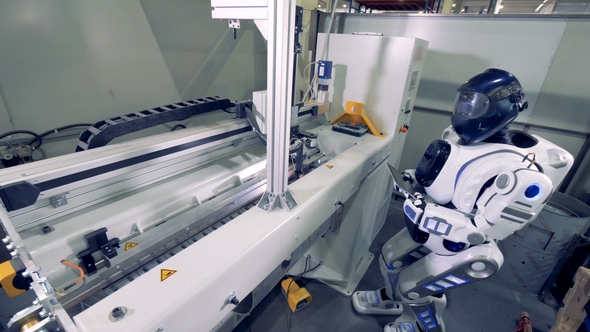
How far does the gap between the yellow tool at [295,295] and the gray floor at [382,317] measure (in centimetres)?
5

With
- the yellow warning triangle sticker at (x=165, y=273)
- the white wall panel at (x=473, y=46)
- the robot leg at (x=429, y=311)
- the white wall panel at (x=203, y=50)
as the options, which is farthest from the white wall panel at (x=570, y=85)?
the yellow warning triangle sticker at (x=165, y=273)

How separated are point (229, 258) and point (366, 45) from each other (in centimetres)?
160

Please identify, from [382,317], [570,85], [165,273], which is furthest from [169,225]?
[570,85]

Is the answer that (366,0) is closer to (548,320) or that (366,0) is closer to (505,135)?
(505,135)

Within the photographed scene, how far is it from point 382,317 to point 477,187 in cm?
122

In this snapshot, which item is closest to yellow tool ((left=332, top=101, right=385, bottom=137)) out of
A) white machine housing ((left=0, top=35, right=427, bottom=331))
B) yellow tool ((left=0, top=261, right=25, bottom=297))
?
white machine housing ((left=0, top=35, right=427, bottom=331))

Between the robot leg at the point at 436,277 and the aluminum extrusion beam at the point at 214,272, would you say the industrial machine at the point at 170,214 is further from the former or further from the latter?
the robot leg at the point at 436,277

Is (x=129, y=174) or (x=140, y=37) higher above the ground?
(x=140, y=37)

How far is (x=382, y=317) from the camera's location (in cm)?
188

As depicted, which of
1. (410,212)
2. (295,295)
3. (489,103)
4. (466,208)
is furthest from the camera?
(295,295)

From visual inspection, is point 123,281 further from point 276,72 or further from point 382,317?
point 382,317

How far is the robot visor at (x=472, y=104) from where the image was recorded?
3.73 ft

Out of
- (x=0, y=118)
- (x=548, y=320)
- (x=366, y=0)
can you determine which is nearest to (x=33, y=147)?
(x=0, y=118)

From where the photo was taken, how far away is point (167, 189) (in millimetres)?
1075
